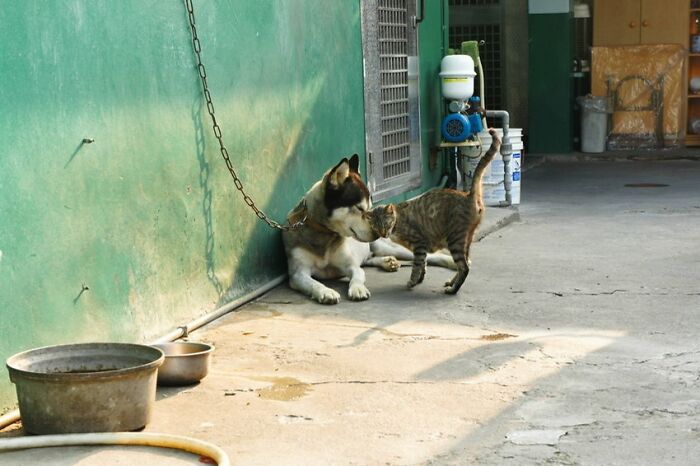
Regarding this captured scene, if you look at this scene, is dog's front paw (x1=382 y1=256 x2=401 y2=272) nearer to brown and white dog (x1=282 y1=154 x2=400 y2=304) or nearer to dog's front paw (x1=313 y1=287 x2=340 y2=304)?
brown and white dog (x1=282 y1=154 x2=400 y2=304)

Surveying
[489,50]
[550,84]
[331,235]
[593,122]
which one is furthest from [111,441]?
[593,122]

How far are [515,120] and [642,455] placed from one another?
13.1 m

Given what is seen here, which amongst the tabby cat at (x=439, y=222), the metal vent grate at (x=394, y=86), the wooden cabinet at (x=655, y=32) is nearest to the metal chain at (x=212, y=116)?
the tabby cat at (x=439, y=222)

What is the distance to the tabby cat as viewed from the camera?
7.15 m

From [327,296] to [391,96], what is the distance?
346 centimetres

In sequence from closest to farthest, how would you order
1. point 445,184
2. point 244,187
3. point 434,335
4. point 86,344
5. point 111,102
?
point 86,344
point 111,102
point 434,335
point 244,187
point 445,184

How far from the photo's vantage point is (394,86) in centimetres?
1014

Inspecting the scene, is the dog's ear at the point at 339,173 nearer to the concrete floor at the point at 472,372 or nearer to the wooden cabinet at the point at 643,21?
the concrete floor at the point at 472,372

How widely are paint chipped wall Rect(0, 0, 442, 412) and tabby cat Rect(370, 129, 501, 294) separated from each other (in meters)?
0.89

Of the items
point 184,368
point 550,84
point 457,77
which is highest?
point 457,77

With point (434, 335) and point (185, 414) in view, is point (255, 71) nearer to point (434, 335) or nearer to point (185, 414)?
point (434, 335)

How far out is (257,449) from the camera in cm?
441

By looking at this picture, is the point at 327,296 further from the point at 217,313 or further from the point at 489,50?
the point at 489,50

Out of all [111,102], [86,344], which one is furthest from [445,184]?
[86,344]
